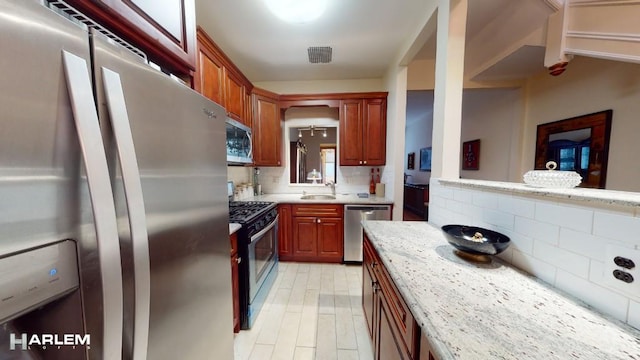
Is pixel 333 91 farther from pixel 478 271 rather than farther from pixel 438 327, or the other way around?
pixel 438 327

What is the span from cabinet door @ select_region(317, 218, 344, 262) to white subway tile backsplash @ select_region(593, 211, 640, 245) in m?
2.29

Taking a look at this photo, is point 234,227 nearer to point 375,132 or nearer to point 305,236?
point 305,236

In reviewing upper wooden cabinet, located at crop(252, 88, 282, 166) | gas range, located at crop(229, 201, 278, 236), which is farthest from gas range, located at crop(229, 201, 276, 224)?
upper wooden cabinet, located at crop(252, 88, 282, 166)

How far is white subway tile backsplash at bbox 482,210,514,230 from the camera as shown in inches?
39.8

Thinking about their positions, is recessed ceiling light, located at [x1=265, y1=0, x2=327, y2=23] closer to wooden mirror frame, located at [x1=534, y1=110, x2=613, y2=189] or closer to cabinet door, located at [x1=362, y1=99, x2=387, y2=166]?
cabinet door, located at [x1=362, y1=99, x2=387, y2=166]

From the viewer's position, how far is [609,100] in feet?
6.90

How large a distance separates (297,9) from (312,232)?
8.05ft

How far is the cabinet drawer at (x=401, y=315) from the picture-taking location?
73cm

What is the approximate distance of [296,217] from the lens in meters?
2.87

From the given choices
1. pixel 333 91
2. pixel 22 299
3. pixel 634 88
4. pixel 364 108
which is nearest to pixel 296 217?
pixel 364 108

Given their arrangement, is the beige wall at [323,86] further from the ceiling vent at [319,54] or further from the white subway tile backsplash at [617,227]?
the white subway tile backsplash at [617,227]

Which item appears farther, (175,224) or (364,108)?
(364,108)

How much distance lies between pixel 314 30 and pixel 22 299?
8.39ft

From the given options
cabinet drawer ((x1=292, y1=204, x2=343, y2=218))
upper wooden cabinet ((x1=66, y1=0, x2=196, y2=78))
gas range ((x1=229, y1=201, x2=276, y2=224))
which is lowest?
cabinet drawer ((x1=292, y1=204, x2=343, y2=218))
